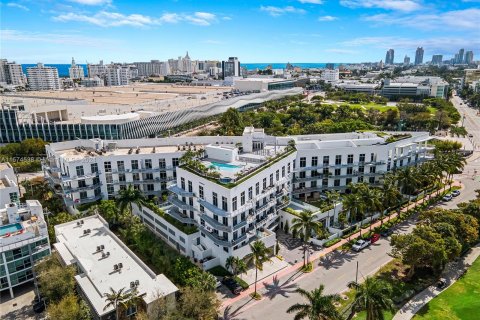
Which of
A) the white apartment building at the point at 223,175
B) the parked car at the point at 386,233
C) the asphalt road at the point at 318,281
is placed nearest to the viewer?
the asphalt road at the point at 318,281

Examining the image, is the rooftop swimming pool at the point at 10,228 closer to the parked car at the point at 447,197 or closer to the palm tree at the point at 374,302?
the palm tree at the point at 374,302

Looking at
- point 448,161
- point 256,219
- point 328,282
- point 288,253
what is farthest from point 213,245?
point 448,161

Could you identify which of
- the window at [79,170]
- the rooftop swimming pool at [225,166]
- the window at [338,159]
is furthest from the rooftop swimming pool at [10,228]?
the window at [338,159]

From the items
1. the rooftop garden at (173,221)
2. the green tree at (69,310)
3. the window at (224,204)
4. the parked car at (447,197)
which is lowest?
the parked car at (447,197)

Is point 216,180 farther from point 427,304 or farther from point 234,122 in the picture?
point 234,122

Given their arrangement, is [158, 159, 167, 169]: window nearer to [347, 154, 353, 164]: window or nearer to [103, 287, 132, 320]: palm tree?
[103, 287, 132, 320]: palm tree

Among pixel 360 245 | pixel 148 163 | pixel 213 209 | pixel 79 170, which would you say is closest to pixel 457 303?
pixel 360 245

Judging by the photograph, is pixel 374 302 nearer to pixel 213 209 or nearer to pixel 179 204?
pixel 213 209
